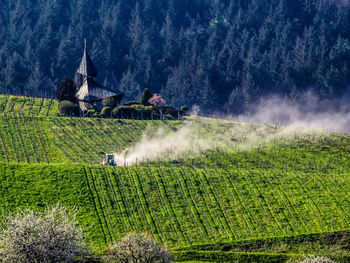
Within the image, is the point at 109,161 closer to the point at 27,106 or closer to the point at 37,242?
the point at 37,242

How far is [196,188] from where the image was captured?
310ft

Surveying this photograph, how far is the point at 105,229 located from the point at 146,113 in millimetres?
55037

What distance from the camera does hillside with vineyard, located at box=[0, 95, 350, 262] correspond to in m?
82.5

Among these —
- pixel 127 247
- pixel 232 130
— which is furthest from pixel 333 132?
Answer: pixel 127 247

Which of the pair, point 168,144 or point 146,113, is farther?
point 146,113

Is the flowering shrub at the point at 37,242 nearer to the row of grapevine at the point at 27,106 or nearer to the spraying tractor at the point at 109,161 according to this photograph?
the spraying tractor at the point at 109,161

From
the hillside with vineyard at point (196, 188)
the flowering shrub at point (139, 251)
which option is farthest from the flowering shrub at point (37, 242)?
the hillside with vineyard at point (196, 188)

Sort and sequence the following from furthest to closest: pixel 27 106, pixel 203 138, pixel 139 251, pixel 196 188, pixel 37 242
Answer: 1. pixel 27 106
2. pixel 203 138
3. pixel 196 188
4. pixel 139 251
5. pixel 37 242

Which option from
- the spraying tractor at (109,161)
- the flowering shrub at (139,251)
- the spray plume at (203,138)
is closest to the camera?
the flowering shrub at (139,251)

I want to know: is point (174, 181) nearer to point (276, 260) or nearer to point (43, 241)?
point (276, 260)

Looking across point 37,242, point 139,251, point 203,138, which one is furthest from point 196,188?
point 37,242

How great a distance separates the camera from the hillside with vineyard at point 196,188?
8250 cm

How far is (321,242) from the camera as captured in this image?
84.0 metres

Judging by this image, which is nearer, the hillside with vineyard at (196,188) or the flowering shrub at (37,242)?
the flowering shrub at (37,242)
